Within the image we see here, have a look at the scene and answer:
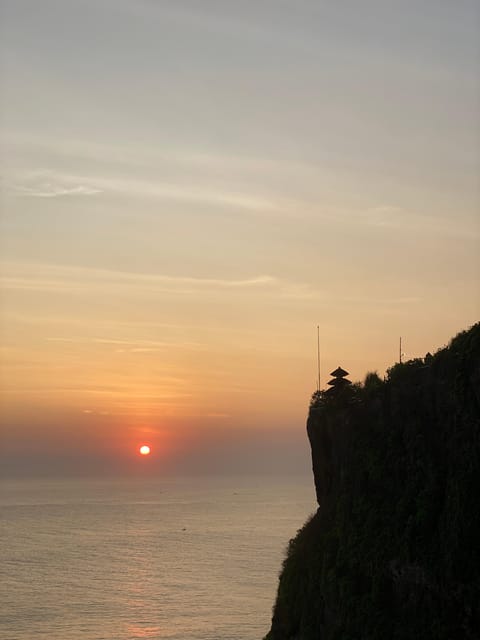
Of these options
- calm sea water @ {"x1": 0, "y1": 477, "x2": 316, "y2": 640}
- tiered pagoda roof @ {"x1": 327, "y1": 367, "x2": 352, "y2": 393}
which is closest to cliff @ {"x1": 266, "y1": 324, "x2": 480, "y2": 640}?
tiered pagoda roof @ {"x1": 327, "y1": 367, "x2": 352, "y2": 393}

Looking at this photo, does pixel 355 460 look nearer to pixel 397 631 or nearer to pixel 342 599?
pixel 342 599

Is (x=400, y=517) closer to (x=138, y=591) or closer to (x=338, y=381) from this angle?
(x=338, y=381)

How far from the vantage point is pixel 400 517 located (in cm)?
4178

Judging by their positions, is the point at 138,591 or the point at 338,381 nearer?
the point at 338,381

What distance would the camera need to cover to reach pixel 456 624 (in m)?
35.7

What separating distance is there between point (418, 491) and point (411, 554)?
331 cm

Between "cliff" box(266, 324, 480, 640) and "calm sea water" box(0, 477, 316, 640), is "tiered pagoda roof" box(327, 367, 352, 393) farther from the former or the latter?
"calm sea water" box(0, 477, 316, 640)

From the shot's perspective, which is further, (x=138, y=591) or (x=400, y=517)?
(x=138, y=591)

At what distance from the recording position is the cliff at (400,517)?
3656 cm

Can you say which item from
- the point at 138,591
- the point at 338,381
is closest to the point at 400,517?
the point at 338,381

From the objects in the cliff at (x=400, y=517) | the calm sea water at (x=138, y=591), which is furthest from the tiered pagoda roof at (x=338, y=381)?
the calm sea water at (x=138, y=591)

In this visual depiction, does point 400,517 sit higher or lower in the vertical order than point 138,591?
higher

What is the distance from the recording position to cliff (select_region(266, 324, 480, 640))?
1439 inches

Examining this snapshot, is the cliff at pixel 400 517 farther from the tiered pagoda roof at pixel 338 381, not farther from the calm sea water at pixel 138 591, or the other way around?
the calm sea water at pixel 138 591
